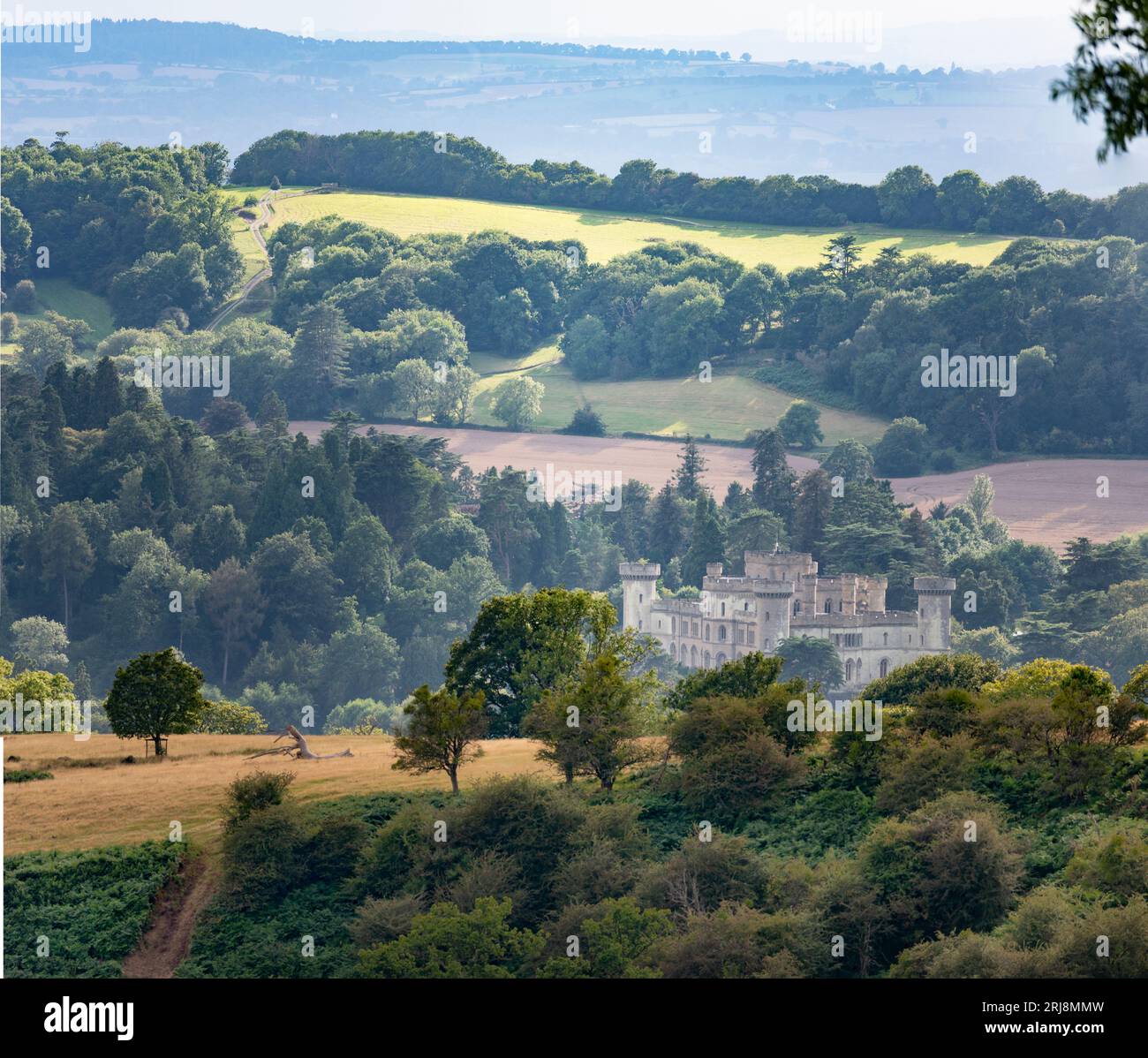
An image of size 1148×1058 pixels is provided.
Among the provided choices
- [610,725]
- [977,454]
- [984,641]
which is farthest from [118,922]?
[977,454]

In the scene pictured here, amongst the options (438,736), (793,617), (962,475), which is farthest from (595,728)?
(962,475)

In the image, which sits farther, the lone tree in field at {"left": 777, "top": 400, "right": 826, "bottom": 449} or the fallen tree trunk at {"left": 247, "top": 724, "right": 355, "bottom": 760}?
the lone tree in field at {"left": 777, "top": 400, "right": 826, "bottom": 449}

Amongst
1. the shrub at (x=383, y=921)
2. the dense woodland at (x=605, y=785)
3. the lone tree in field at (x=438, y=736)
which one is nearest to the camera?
the dense woodland at (x=605, y=785)

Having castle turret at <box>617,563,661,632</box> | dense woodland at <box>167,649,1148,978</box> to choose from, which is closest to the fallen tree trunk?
dense woodland at <box>167,649,1148,978</box>

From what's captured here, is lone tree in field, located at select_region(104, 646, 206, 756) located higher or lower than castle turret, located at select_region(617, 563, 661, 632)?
higher

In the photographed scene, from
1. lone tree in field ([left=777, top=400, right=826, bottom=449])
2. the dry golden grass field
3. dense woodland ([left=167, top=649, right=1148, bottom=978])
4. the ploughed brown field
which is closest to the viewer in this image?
dense woodland ([left=167, top=649, right=1148, bottom=978])

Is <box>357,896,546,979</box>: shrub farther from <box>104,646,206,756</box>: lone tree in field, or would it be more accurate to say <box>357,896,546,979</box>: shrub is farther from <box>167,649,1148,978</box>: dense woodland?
<box>104,646,206,756</box>: lone tree in field

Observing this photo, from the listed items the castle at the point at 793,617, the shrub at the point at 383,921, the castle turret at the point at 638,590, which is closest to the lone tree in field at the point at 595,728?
the shrub at the point at 383,921

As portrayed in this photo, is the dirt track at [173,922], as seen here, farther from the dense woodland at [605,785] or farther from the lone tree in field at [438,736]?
the lone tree in field at [438,736]
